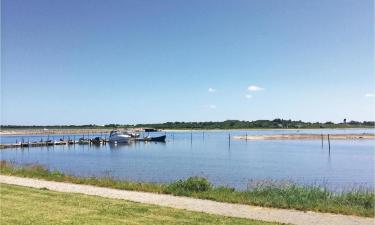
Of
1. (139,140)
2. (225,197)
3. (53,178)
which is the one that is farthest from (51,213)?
(139,140)

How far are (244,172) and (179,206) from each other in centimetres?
2542

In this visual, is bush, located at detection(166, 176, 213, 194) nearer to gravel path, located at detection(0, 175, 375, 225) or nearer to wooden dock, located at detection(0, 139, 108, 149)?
gravel path, located at detection(0, 175, 375, 225)

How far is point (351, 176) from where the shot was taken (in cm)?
3647

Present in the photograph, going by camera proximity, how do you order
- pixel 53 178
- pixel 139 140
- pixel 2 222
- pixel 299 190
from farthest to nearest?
pixel 139 140
pixel 53 178
pixel 299 190
pixel 2 222

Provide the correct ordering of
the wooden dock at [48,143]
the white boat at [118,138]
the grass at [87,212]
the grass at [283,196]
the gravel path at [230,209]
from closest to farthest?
the grass at [87,212]
the gravel path at [230,209]
the grass at [283,196]
the wooden dock at [48,143]
the white boat at [118,138]

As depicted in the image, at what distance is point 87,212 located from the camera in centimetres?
1276

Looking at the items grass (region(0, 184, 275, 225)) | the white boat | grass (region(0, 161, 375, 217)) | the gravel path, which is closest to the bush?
grass (region(0, 161, 375, 217))

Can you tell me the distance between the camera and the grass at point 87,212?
38.2 feet

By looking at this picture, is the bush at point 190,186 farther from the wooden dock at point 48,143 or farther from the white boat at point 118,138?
the white boat at point 118,138

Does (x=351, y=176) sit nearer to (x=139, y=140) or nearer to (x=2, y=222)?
(x=2, y=222)

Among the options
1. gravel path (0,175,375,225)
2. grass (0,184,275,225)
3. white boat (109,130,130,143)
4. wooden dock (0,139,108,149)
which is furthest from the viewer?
white boat (109,130,130,143)

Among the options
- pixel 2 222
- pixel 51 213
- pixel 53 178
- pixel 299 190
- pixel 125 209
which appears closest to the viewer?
pixel 2 222

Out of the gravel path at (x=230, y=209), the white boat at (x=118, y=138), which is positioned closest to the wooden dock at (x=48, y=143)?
the white boat at (x=118, y=138)

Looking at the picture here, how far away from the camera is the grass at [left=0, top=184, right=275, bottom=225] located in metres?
11.6
